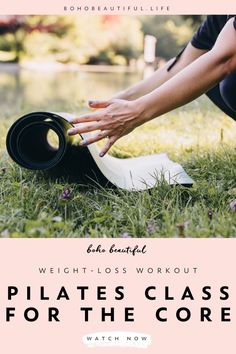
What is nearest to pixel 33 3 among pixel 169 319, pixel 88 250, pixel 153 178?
pixel 153 178

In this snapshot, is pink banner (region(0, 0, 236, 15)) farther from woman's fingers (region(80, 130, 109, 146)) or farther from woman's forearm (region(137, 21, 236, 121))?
woman's fingers (region(80, 130, 109, 146))

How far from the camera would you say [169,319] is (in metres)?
1.34

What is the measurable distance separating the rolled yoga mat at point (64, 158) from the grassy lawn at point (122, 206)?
48mm

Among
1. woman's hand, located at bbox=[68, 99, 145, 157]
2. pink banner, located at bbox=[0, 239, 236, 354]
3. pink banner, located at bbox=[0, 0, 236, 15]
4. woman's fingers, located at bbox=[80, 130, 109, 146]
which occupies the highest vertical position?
pink banner, located at bbox=[0, 0, 236, 15]

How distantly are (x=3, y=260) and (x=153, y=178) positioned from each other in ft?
2.37

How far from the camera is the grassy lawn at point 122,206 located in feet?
5.07

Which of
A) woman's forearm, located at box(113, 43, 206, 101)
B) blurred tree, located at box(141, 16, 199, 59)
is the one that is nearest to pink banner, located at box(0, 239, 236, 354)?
woman's forearm, located at box(113, 43, 206, 101)

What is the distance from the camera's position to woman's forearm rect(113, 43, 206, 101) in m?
2.22

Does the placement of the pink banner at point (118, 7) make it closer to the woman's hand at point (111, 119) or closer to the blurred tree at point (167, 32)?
the woman's hand at point (111, 119)

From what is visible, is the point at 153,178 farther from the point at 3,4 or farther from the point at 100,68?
the point at 100,68

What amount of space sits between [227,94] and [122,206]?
0.74 m

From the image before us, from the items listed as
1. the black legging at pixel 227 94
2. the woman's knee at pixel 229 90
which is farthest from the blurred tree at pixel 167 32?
the woman's knee at pixel 229 90

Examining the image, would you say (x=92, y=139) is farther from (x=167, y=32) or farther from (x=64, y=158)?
(x=167, y=32)

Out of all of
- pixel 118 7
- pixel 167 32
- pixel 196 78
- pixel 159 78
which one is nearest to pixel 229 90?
pixel 159 78
